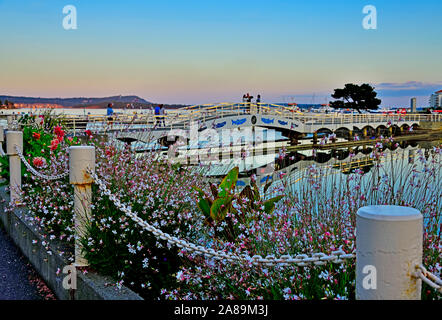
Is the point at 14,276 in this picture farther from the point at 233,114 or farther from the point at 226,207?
the point at 233,114

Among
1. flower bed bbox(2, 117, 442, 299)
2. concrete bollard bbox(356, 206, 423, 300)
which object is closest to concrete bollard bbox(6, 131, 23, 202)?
flower bed bbox(2, 117, 442, 299)

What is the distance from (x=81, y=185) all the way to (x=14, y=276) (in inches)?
65.4

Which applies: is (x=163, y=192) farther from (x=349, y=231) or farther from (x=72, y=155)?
(x=349, y=231)

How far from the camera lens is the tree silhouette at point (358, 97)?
7975cm

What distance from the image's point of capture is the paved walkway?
4.21 metres

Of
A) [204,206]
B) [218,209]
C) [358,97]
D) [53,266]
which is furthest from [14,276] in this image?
[358,97]

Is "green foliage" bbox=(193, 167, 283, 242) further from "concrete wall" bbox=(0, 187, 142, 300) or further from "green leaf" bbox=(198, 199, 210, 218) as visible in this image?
"concrete wall" bbox=(0, 187, 142, 300)

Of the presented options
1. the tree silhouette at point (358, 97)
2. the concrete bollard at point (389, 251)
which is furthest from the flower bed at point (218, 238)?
the tree silhouette at point (358, 97)

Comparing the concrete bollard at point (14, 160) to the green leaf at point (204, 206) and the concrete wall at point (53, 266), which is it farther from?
the green leaf at point (204, 206)

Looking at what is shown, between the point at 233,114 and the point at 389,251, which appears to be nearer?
the point at 389,251

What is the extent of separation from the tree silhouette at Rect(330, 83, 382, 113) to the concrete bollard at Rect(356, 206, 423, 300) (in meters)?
81.9

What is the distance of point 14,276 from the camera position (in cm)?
471
